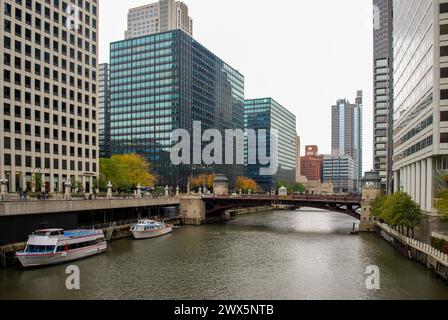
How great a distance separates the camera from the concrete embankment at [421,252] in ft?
127

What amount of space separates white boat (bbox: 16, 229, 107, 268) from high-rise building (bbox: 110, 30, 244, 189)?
4594 inches

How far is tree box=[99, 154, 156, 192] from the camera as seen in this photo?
104m

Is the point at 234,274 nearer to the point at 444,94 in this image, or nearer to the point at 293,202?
the point at 444,94

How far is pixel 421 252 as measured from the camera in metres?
46.2

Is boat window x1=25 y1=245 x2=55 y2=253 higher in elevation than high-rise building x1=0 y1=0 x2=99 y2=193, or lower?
lower

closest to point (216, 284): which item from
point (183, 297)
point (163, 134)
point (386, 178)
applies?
point (183, 297)

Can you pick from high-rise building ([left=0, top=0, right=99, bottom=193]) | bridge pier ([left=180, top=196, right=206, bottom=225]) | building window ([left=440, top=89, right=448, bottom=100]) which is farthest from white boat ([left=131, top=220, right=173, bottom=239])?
building window ([left=440, top=89, right=448, bottom=100])

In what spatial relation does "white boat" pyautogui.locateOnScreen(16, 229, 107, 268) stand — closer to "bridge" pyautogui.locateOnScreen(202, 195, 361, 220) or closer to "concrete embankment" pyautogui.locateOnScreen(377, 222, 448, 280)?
"concrete embankment" pyautogui.locateOnScreen(377, 222, 448, 280)

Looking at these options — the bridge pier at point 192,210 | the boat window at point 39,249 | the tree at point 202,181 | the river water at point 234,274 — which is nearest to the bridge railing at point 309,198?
the bridge pier at point 192,210

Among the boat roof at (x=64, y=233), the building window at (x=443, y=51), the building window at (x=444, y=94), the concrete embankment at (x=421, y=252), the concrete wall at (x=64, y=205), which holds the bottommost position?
the concrete embankment at (x=421, y=252)

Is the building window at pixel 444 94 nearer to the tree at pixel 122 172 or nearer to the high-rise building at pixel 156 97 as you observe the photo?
the tree at pixel 122 172

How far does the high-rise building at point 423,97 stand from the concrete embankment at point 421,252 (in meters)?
7.67

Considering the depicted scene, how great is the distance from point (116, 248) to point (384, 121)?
11480 centimetres

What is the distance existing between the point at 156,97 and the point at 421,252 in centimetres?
14125
